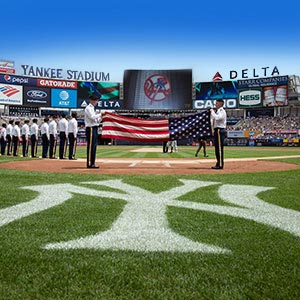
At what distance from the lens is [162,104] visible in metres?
62.8

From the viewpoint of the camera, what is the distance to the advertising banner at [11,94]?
194 ft

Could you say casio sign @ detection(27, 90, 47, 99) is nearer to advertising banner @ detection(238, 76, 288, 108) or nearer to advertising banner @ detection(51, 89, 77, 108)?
advertising banner @ detection(51, 89, 77, 108)

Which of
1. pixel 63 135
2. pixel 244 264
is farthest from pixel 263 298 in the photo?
pixel 63 135

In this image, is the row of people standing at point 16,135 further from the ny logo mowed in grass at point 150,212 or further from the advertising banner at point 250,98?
the advertising banner at point 250,98

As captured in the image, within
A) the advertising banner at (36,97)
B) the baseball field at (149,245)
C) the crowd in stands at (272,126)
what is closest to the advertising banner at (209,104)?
the crowd in stands at (272,126)

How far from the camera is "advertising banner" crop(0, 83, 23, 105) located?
59.2 meters

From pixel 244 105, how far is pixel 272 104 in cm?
482

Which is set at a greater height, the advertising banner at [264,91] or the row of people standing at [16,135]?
the advertising banner at [264,91]

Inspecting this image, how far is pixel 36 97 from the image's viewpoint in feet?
203

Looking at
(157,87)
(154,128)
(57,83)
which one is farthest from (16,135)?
(57,83)

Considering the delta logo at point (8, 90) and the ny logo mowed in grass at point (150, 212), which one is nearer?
the ny logo mowed in grass at point (150, 212)

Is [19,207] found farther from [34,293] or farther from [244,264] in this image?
[244,264]

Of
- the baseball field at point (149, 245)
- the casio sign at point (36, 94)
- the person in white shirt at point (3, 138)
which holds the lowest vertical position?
the baseball field at point (149, 245)

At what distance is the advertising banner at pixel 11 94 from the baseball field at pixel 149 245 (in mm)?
57704
